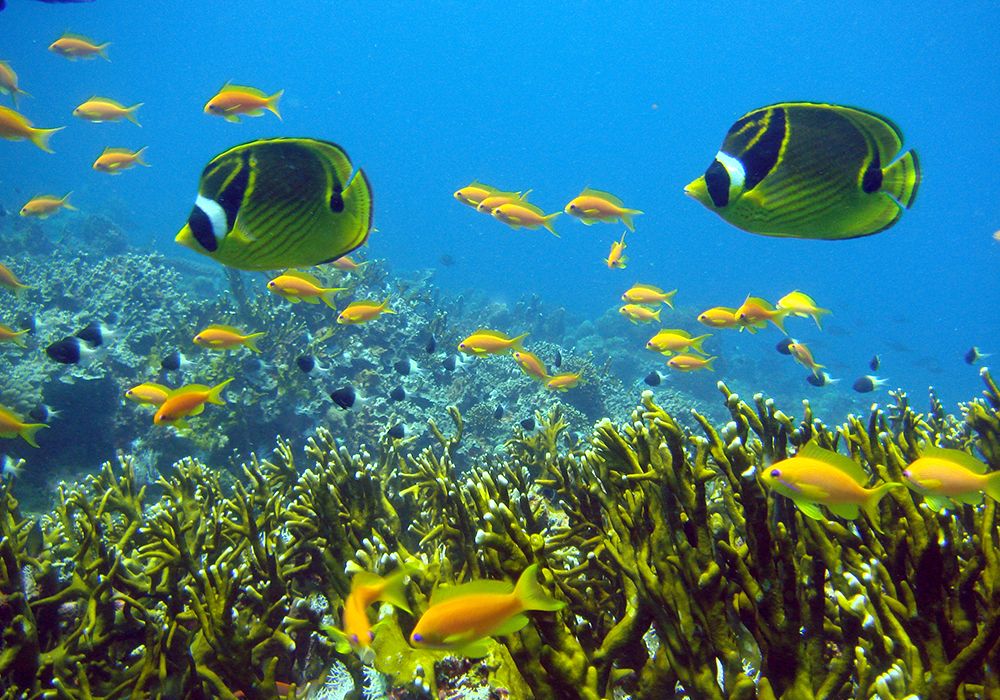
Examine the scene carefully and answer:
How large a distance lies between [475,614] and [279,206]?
5.54 feet

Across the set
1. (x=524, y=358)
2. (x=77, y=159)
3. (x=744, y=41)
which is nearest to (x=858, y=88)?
(x=744, y=41)

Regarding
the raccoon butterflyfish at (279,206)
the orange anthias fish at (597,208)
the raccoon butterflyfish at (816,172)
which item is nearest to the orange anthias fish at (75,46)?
the orange anthias fish at (597,208)

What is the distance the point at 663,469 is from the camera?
6.55ft

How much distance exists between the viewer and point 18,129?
527 cm

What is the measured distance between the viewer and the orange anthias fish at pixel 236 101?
5672 millimetres

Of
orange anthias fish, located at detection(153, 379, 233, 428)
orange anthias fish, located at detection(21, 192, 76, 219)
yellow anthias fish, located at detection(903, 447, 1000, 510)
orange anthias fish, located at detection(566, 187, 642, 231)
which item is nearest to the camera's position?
yellow anthias fish, located at detection(903, 447, 1000, 510)

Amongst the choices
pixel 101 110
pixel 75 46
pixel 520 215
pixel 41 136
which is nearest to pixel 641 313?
pixel 520 215

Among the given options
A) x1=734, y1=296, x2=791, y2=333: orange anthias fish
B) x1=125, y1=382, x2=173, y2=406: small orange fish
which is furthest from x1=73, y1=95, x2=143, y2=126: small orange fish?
x1=734, y1=296, x2=791, y2=333: orange anthias fish

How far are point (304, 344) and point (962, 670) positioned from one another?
915cm

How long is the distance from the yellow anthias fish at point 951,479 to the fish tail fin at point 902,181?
1.07 metres

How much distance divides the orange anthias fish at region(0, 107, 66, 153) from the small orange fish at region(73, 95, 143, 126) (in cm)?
199

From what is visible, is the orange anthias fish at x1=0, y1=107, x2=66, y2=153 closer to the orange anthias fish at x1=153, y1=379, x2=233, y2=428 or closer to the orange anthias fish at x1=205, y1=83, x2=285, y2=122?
the orange anthias fish at x1=205, y1=83, x2=285, y2=122

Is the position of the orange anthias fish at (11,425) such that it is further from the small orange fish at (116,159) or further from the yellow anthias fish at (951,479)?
the yellow anthias fish at (951,479)

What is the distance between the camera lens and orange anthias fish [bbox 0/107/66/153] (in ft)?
16.9
